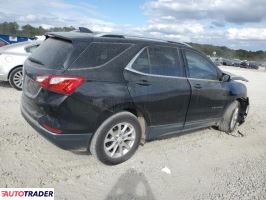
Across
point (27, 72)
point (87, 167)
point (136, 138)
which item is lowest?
point (87, 167)

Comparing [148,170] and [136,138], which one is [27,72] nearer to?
[136,138]

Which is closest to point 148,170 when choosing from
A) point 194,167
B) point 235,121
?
point 194,167

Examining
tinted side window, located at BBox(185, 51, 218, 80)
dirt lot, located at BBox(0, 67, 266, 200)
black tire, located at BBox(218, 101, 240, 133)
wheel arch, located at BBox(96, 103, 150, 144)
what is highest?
tinted side window, located at BBox(185, 51, 218, 80)

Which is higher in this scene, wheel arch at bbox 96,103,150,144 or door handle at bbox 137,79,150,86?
door handle at bbox 137,79,150,86

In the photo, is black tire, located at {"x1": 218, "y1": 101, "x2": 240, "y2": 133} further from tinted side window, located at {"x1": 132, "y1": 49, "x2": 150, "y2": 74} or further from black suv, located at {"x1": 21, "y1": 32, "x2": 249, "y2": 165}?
tinted side window, located at {"x1": 132, "y1": 49, "x2": 150, "y2": 74}

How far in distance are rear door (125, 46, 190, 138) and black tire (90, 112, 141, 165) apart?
248 mm

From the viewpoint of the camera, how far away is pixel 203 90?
17.7 feet

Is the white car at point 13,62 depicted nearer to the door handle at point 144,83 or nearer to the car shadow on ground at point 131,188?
the door handle at point 144,83

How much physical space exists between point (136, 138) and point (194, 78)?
1565mm

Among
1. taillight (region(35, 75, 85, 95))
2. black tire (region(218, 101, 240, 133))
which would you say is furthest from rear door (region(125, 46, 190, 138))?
black tire (region(218, 101, 240, 133))

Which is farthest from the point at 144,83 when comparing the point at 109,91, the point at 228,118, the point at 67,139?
the point at 228,118

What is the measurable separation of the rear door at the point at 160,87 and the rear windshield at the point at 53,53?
2.92 ft

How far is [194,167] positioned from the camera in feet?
15.3

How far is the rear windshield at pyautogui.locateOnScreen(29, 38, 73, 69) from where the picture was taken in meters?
3.88
